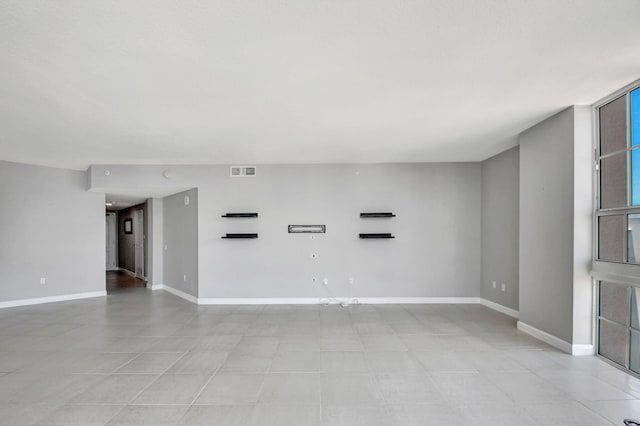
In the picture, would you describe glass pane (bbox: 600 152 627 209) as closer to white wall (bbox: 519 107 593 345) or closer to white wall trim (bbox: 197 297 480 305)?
white wall (bbox: 519 107 593 345)

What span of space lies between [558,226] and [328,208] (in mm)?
3751

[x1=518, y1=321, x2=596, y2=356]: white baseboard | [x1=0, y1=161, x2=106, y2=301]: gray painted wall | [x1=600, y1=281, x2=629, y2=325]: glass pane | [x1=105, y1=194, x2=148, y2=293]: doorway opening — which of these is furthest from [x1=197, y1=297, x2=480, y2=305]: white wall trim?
[x1=105, y1=194, x2=148, y2=293]: doorway opening

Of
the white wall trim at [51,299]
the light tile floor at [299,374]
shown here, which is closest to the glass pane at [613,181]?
the light tile floor at [299,374]

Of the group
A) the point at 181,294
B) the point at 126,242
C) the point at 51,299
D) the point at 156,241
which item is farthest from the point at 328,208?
the point at 126,242

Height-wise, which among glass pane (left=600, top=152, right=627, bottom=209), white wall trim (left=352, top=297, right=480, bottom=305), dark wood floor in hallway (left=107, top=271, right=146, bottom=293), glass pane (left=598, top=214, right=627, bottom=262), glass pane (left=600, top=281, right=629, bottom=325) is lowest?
dark wood floor in hallway (left=107, top=271, right=146, bottom=293)

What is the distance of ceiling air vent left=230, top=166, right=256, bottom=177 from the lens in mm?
6496

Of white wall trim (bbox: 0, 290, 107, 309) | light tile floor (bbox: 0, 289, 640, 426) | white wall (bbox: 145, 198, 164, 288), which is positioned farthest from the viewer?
white wall (bbox: 145, 198, 164, 288)

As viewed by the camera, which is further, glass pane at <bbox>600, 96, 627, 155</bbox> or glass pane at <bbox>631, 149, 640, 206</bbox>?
glass pane at <bbox>600, 96, 627, 155</bbox>

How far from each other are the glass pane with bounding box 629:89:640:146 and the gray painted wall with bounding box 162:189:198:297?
6.67 meters

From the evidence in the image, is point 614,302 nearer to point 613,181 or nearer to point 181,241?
point 613,181

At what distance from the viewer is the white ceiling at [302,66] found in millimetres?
2041

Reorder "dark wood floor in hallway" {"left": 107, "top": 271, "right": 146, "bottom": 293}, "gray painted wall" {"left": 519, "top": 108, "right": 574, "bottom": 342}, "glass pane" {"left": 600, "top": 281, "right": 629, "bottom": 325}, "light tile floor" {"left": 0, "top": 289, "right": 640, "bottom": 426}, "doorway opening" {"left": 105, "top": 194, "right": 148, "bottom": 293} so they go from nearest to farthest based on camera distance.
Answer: "light tile floor" {"left": 0, "top": 289, "right": 640, "bottom": 426}
"glass pane" {"left": 600, "top": 281, "right": 629, "bottom": 325}
"gray painted wall" {"left": 519, "top": 108, "right": 574, "bottom": 342}
"dark wood floor in hallway" {"left": 107, "top": 271, "right": 146, "bottom": 293}
"doorway opening" {"left": 105, "top": 194, "right": 148, "bottom": 293}

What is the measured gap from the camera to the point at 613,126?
349 cm

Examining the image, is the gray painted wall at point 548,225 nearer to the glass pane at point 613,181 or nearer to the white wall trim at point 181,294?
the glass pane at point 613,181
